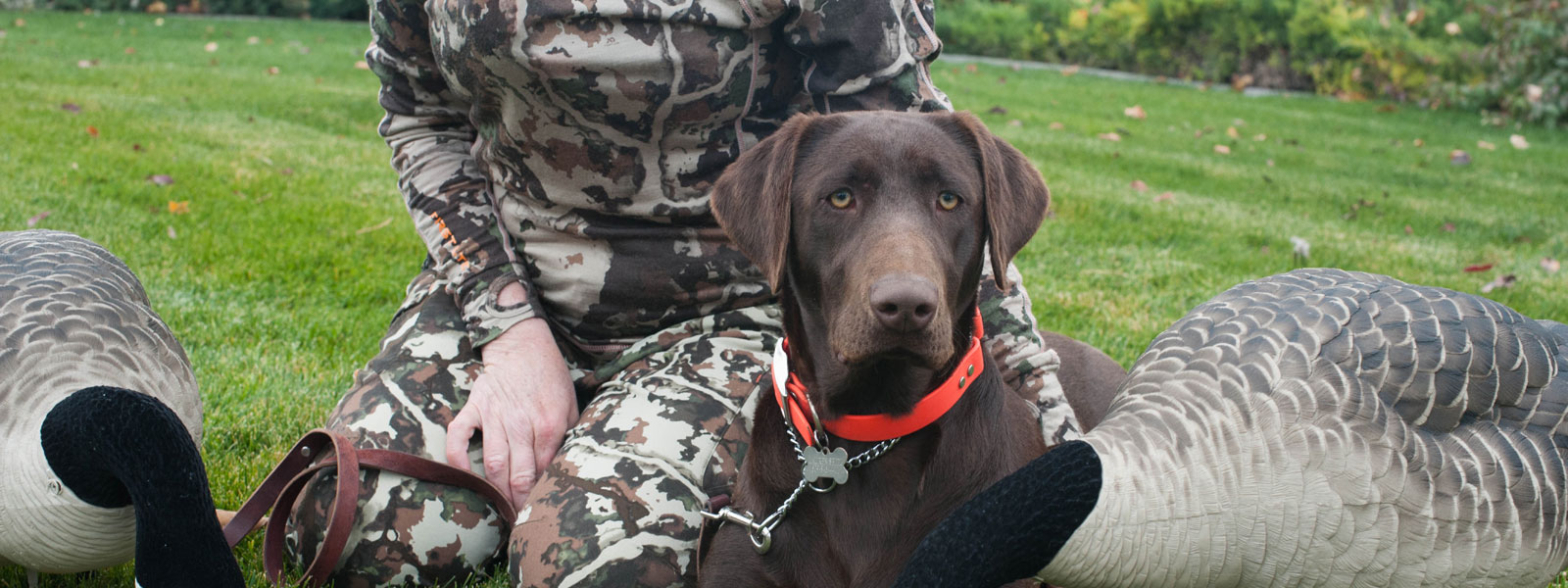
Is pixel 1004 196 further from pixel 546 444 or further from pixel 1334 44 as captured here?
pixel 1334 44

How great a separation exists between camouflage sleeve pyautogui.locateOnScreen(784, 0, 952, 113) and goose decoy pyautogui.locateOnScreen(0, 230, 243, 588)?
1678mm

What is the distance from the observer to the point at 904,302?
2256 mm

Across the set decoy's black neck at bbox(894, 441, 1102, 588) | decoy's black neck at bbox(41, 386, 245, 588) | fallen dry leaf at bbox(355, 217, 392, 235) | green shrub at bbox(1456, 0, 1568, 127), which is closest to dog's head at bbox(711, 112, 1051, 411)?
decoy's black neck at bbox(894, 441, 1102, 588)

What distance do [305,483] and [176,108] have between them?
8.01 metres

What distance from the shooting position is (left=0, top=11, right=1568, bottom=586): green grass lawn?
492 cm

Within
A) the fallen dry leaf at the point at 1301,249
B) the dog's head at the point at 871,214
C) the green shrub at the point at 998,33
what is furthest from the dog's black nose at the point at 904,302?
the green shrub at the point at 998,33

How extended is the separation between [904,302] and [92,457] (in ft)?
4.90

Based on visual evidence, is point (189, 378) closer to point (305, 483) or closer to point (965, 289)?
point (305, 483)

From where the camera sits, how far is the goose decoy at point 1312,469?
7.16ft

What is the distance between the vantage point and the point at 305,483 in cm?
312

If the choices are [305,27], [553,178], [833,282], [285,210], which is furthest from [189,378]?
[305,27]

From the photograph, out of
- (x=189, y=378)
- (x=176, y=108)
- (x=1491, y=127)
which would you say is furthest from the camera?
(x=1491, y=127)

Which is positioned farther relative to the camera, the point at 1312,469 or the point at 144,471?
the point at 1312,469

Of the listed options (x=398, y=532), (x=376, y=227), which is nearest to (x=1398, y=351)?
(x=398, y=532)
